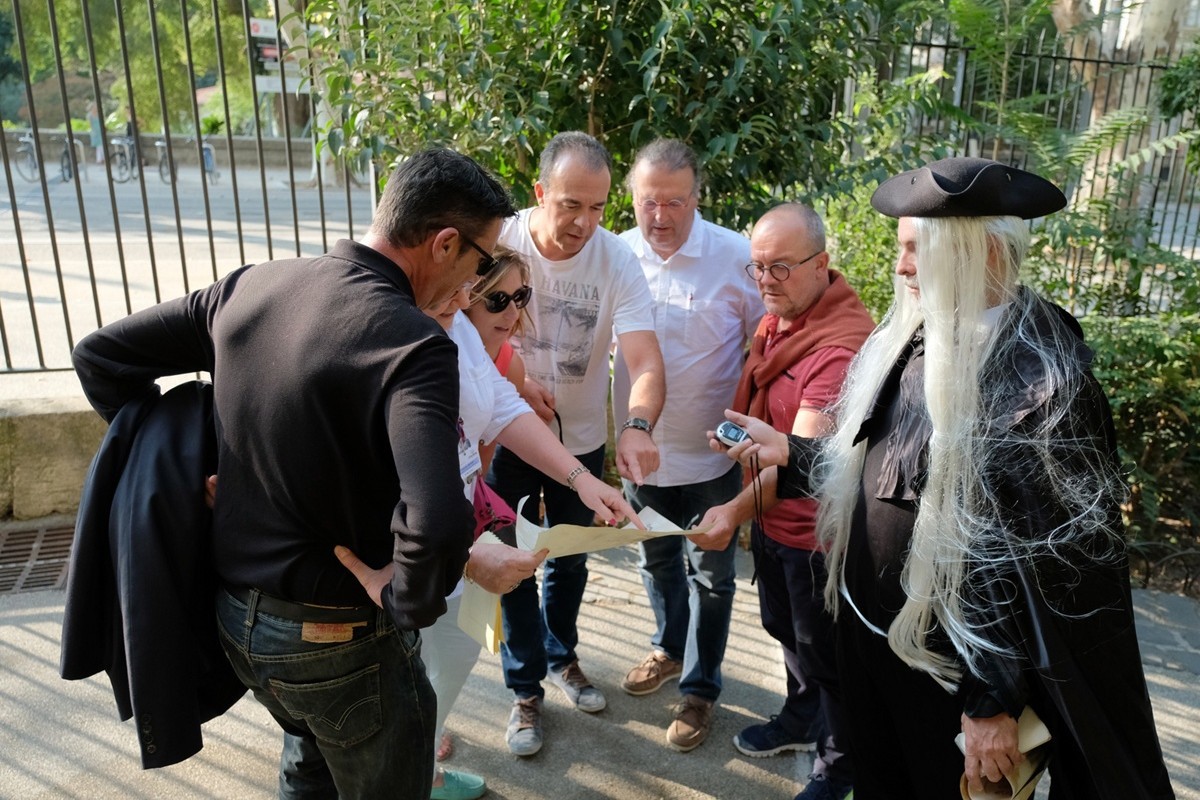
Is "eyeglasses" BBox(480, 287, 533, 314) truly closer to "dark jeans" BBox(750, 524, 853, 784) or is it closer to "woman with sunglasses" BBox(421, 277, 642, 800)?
"woman with sunglasses" BBox(421, 277, 642, 800)

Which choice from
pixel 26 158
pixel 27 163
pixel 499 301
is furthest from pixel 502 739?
pixel 27 163

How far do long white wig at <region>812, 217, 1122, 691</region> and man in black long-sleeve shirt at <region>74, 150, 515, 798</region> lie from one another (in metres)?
0.89

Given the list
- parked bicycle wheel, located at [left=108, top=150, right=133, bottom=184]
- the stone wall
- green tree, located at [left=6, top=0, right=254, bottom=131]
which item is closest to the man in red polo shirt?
the stone wall

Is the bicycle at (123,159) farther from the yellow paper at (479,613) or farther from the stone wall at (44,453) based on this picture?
the yellow paper at (479,613)

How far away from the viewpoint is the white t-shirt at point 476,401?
2.37 metres

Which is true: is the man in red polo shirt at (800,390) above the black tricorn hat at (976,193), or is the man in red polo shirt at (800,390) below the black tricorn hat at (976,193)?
below

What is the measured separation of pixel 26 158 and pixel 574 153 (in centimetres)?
1924

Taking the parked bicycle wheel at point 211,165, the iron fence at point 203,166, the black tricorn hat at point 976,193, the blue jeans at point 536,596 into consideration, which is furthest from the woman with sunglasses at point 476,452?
the parked bicycle wheel at point 211,165

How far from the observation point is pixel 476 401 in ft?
7.93

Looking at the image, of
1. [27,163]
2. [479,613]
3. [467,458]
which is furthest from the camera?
[27,163]

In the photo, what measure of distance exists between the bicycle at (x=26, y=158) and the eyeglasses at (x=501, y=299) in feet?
55.7

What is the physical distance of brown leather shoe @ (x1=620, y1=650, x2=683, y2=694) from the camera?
137 inches

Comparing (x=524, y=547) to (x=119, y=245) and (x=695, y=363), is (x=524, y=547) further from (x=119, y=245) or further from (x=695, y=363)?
(x=119, y=245)

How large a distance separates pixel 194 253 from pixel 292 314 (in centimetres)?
910
